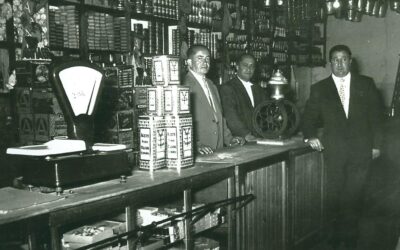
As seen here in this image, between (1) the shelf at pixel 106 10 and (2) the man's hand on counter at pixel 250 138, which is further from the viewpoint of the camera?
(1) the shelf at pixel 106 10

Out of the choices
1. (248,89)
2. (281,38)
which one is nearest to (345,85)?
(248,89)

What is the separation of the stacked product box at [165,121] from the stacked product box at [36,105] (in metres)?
2.16

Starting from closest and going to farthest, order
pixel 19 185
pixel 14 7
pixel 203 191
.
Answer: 1. pixel 19 185
2. pixel 203 191
3. pixel 14 7

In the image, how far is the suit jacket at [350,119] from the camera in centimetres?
364

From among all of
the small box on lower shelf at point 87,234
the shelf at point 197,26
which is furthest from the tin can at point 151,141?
the shelf at point 197,26

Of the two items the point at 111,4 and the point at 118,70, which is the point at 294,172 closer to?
the point at 118,70

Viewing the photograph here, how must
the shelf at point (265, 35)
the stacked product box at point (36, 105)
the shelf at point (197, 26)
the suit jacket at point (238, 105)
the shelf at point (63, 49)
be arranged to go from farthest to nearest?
the shelf at point (265, 35), the shelf at point (197, 26), the shelf at point (63, 49), the stacked product box at point (36, 105), the suit jacket at point (238, 105)

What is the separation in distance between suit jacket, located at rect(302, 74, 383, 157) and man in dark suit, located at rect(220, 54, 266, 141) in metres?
0.60

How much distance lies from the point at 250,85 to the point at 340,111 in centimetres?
120

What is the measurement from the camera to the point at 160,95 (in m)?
2.34

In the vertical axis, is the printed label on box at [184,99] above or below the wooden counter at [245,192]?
above

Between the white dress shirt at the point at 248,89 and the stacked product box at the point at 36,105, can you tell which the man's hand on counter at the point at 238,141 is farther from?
the stacked product box at the point at 36,105

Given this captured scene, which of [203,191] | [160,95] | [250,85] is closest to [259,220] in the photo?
[203,191]

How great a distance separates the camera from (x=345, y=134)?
3656mm
